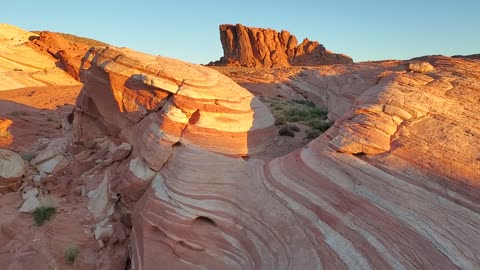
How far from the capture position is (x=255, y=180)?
7863 millimetres

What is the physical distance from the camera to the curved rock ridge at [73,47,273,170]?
28.5ft

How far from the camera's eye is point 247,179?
7.95 metres

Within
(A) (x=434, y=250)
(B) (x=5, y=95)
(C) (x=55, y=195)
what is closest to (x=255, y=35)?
(B) (x=5, y=95)

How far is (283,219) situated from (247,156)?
2317 mm

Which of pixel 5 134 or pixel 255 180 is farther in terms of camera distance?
pixel 5 134

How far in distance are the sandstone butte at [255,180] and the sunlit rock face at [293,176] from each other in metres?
0.02

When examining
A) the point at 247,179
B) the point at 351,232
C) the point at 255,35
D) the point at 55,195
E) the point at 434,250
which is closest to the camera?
the point at 434,250

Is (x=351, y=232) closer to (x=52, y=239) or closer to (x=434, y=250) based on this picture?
(x=434, y=250)

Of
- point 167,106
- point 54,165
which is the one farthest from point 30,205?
point 167,106

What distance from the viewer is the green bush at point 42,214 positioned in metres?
8.86

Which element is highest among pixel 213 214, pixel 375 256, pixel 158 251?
pixel 375 256

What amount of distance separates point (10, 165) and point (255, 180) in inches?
269

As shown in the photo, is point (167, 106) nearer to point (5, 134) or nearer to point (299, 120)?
point (299, 120)

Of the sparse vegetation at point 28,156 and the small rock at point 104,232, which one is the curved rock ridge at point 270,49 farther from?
the small rock at point 104,232
